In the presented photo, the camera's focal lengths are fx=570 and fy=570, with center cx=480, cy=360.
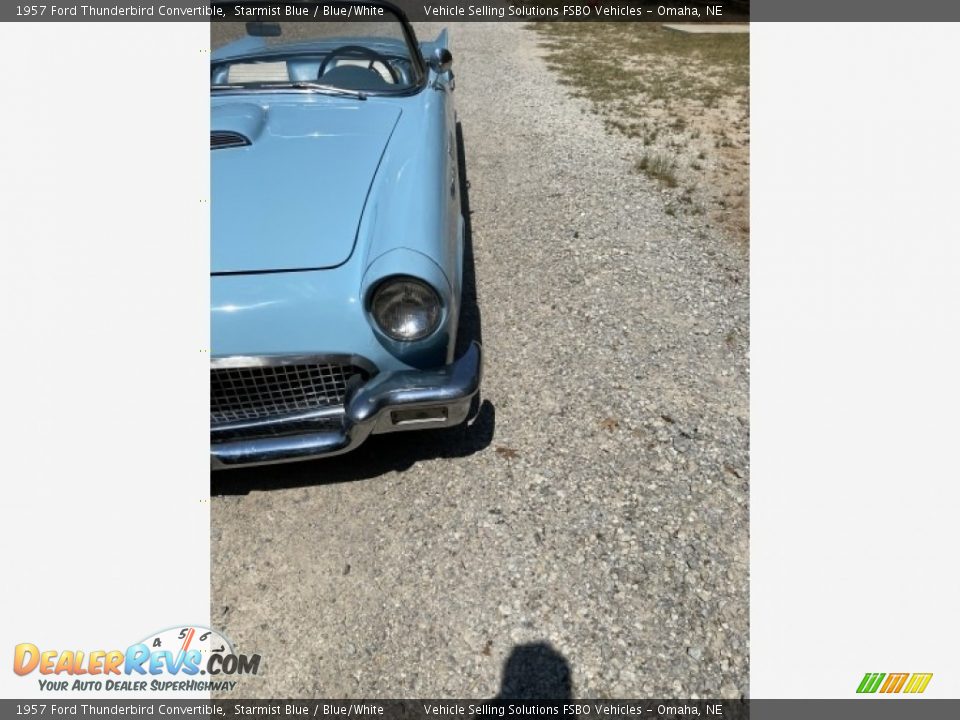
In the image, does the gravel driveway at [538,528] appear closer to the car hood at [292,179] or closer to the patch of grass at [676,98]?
the car hood at [292,179]

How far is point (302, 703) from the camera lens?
1585mm

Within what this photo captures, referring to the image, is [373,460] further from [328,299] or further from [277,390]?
[328,299]

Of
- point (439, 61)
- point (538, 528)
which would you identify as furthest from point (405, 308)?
point (439, 61)

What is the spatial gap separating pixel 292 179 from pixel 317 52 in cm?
165

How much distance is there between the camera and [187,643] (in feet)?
5.31

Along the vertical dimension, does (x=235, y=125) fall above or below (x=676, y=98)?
below

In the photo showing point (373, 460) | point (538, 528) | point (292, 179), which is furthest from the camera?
point (373, 460)

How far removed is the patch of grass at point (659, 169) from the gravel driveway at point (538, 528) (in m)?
1.74

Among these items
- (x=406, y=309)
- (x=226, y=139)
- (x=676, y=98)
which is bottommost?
(x=406, y=309)

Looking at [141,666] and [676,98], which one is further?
[676,98]

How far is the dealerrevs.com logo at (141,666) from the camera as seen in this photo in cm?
154
